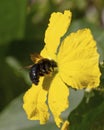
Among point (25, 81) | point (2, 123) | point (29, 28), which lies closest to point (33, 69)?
point (2, 123)

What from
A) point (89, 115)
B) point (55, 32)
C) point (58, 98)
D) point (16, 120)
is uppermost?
point (55, 32)

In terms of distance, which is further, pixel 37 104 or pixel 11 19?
pixel 11 19

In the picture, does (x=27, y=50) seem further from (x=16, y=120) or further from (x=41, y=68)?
(x=41, y=68)

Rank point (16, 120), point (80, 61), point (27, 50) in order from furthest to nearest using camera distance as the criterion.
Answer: point (27, 50)
point (16, 120)
point (80, 61)

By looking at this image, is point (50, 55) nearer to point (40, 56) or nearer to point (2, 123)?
point (40, 56)

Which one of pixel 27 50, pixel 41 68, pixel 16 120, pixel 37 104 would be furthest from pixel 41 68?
pixel 27 50

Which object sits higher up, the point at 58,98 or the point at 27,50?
the point at 58,98
